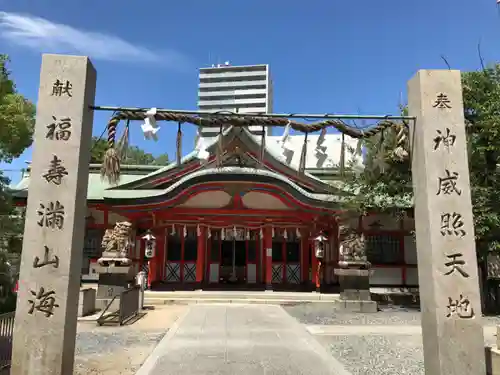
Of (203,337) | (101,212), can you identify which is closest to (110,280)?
(101,212)

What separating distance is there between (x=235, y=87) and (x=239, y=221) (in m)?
102

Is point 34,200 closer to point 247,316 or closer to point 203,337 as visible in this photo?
point 203,337

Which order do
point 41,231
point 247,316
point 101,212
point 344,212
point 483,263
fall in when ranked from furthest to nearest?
point 101,212 < point 344,212 < point 483,263 < point 247,316 < point 41,231

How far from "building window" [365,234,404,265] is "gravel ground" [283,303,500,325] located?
337cm

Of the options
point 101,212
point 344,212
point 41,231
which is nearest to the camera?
point 41,231

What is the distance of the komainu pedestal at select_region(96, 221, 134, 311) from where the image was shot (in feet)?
49.8

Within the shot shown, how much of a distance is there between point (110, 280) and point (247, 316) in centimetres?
551

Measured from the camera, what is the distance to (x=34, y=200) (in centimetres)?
528

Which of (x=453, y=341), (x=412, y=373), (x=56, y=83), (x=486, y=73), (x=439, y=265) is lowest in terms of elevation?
(x=412, y=373)

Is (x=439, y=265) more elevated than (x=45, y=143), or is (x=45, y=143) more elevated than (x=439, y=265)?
(x=45, y=143)

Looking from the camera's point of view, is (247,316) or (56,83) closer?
(56,83)

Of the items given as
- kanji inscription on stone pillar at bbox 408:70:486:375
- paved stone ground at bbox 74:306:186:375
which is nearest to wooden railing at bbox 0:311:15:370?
paved stone ground at bbox 74:306:186:375

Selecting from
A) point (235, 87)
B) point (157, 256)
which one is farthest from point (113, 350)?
point (235, 87)

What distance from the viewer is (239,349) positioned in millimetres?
8484
